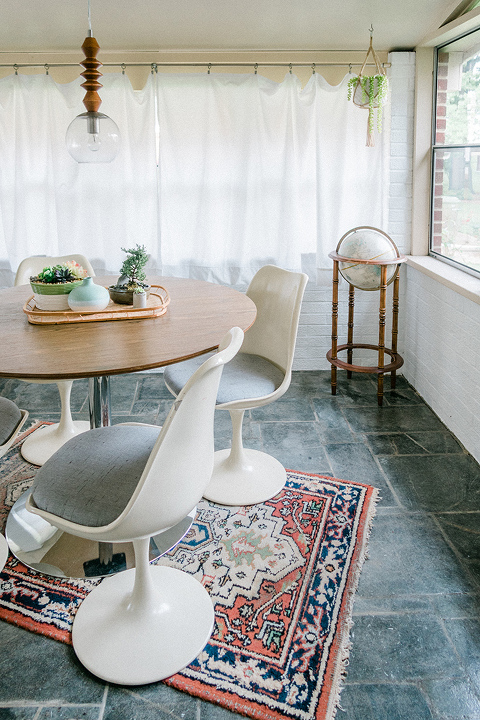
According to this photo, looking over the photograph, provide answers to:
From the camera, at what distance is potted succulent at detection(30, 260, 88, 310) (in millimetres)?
2254

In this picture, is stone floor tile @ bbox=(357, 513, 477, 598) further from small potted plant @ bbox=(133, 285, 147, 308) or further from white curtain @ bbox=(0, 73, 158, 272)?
white curtain @ bbox=(0, 73, 158, 272)

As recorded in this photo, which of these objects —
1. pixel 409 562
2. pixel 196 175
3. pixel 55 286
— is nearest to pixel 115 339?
pixel 55 286

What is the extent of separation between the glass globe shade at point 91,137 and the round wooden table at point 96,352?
58cm

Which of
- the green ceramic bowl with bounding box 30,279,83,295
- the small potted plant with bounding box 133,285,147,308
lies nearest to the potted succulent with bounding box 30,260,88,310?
the green ceramic bowl with bounding box 30,279,83,295

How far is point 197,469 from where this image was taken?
1.53 metres

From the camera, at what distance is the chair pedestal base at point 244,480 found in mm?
2500

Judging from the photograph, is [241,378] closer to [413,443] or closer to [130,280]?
[130,280]

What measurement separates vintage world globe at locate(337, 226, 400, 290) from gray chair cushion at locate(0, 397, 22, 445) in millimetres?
2067

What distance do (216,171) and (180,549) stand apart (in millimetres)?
2483

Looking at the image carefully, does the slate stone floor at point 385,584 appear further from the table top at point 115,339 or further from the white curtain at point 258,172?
the white curtain at point 258,172

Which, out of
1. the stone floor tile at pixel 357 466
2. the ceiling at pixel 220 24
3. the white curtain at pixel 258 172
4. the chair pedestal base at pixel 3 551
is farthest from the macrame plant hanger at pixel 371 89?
the chair pedestal base at pixel 3 551

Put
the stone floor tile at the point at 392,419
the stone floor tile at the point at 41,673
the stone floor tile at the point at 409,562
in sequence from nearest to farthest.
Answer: the stone floor tile at the point at 41,673 → the stone floor tile at the point at 409,562 → the stone floor tile at the point at 392,419

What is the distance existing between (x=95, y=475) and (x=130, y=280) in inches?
39.6

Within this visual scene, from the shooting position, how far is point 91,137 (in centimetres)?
202
